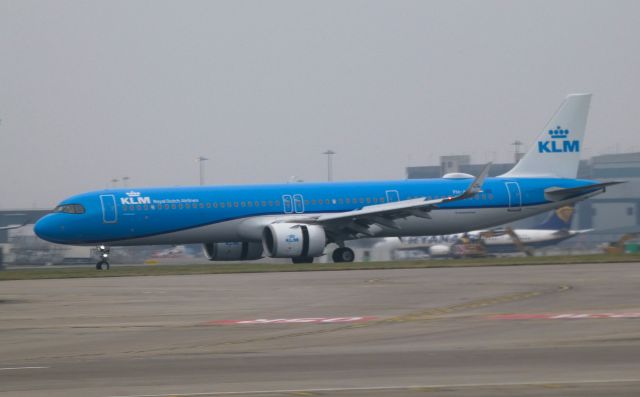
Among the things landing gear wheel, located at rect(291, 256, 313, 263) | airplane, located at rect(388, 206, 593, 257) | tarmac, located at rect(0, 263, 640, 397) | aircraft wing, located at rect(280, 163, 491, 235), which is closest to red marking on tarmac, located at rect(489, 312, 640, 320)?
tarmac, located at rect(0, 263, 640, 397)

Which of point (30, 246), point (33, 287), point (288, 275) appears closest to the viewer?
point (33, 287)

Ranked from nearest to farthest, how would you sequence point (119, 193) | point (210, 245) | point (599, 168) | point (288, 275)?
point (288, 275), point (119, 193), point (210, 245), point (599, 168)

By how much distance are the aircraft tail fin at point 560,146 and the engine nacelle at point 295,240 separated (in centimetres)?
1120

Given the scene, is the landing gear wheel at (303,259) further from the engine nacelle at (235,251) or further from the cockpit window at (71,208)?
the cockpit window at (71,208)

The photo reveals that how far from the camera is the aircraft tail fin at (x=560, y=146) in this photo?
49969 millimetres

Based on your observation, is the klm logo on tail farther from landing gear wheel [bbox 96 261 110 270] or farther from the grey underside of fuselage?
landing gear wheel [bbox 96 261 110 270]

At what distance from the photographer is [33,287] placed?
104ft

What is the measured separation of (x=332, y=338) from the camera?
1736 centimetres

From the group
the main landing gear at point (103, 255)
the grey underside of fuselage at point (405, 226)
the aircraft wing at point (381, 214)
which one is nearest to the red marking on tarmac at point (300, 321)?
the aircraft wing at point (381, 214)

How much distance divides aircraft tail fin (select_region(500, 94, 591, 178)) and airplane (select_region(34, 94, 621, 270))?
0.14 meters

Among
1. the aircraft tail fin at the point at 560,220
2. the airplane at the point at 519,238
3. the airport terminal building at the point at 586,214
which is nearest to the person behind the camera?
the airplane at the point at 519,238

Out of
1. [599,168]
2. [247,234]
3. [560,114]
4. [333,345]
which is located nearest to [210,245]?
[247,234]

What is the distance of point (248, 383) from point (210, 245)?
118 feet

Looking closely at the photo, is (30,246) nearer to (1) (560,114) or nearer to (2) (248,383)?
(1) (560,114)
